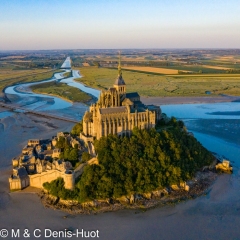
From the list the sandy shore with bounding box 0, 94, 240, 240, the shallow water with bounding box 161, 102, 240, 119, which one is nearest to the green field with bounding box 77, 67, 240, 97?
the shallow water with bounding box 161, 102, 240, 119

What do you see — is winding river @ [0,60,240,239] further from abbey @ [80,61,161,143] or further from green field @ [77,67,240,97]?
green field @ [77,67,240,97]

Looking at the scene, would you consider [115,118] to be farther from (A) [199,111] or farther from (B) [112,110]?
(A) [199,111]

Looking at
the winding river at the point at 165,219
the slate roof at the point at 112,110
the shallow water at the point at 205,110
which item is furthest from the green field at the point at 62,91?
the winding river at the point at 165,219

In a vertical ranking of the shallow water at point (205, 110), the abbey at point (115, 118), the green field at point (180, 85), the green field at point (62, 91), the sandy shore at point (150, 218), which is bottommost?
the sandy shore at point (150, 218)

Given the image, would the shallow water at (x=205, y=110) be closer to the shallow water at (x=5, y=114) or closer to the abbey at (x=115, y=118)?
the abbey at (x=115, y=118)

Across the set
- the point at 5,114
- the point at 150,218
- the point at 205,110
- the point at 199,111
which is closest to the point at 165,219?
the point at 150,218
